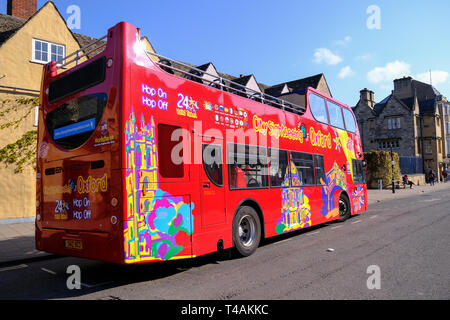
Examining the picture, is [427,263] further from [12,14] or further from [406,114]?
[406,114]

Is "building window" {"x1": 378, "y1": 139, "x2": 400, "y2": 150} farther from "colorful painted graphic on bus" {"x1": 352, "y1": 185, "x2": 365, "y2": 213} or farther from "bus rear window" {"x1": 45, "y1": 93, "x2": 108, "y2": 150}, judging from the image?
"bus rear window" {"x1": 45, "y1": 93, "x2": 108, "y2": 150}

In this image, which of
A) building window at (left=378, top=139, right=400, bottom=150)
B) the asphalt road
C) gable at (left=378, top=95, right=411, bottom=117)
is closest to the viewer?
the asphalt road

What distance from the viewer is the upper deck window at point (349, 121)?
1168 cm

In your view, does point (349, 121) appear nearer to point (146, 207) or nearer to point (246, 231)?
point (246, 231)

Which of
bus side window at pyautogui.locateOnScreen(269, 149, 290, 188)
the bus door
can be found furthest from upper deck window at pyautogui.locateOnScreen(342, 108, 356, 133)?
the bus door

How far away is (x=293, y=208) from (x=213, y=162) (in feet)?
10.5

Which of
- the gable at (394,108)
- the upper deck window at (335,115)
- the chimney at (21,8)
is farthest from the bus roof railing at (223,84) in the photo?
the gable at (394,108)

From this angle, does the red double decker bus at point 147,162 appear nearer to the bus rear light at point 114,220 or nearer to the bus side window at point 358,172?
the bus rear light at point 114,220

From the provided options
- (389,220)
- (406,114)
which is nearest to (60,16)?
(389,220)

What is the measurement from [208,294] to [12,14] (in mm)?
18078

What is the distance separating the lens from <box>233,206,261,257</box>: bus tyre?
6.23m

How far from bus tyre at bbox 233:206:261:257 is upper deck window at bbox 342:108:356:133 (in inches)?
265

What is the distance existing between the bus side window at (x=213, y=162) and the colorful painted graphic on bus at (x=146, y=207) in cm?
97

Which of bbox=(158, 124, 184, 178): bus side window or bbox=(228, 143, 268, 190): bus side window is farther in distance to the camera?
bbox=(228, 143, 268, 190): bus side window
